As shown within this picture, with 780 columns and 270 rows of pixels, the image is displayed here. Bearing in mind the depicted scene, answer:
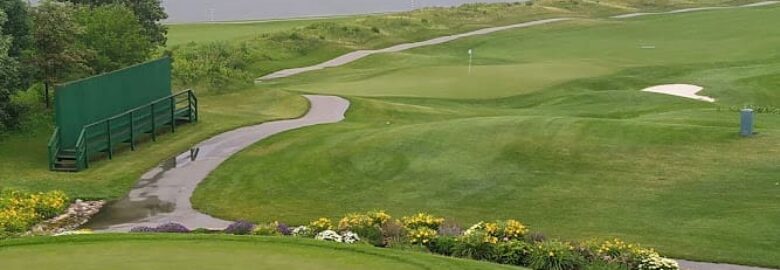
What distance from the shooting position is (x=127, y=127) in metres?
25.3

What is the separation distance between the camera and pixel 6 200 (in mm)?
18375

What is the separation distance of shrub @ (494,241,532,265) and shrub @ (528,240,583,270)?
0.11 metres

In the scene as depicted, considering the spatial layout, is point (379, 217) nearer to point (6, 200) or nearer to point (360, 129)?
point (6, 200)

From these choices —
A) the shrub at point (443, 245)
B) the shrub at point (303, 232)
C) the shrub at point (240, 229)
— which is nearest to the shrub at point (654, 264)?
the shrub at point (443, 245)

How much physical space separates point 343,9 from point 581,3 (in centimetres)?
3540

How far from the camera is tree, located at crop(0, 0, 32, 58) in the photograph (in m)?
25.2

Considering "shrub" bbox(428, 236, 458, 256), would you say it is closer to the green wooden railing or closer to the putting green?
the green wooden railing

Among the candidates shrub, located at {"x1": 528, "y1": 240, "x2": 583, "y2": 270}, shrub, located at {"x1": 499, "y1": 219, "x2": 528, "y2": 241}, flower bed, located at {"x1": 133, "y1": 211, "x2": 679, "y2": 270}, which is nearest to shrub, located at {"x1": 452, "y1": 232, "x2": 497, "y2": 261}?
flower bed, located at {"x1": 133, "y1": 211, "x2": 679, "y2": 270}

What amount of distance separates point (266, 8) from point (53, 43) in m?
90.3

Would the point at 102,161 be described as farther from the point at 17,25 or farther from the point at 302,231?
the point at 302,231

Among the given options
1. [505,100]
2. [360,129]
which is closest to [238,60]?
[505,100]

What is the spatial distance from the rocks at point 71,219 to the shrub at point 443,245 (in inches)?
265

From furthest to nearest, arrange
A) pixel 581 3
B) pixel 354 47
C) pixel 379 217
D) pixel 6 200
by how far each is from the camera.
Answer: pixel 581 3
pixel 354 47
pixel 6 200
pixel 379 217

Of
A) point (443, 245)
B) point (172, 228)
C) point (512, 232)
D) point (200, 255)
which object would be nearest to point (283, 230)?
point (172, 228)
